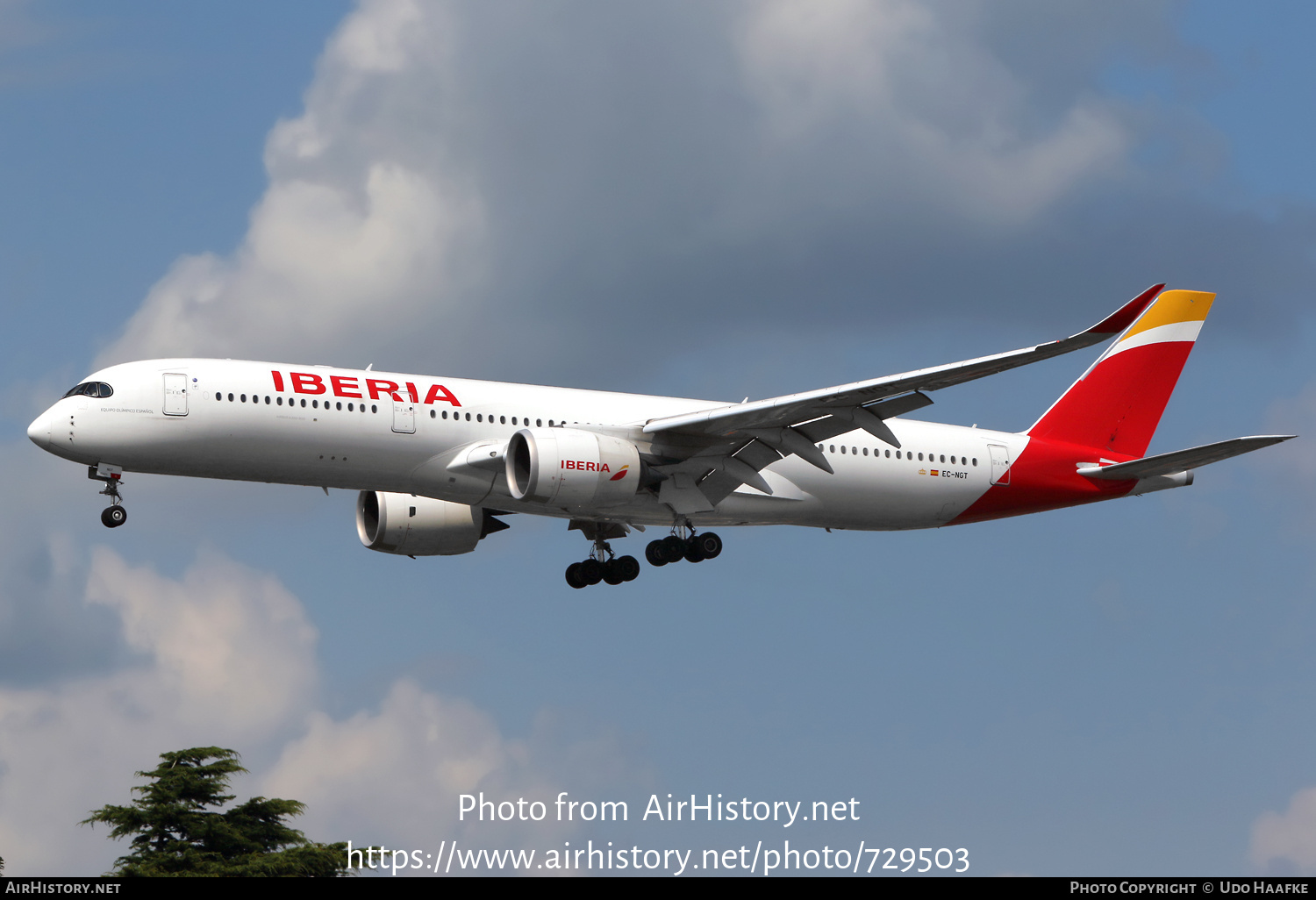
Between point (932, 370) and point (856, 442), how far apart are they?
9.33m

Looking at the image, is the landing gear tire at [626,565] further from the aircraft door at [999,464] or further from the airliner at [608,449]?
the aircraft door at [999,464]

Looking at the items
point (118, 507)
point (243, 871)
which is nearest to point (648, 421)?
point (118, 507)

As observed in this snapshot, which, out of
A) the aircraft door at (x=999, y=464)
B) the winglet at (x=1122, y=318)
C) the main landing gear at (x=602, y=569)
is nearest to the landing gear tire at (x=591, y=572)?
the main landing gear at (x=602, y=569)

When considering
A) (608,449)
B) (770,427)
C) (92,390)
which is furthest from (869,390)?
(92,390)

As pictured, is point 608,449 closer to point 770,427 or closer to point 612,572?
point 770,427

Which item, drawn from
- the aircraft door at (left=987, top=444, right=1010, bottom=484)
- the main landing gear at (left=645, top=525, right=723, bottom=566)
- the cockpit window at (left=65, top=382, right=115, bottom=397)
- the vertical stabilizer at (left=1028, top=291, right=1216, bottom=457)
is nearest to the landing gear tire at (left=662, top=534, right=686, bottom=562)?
the main landing gear at (left=645, top=525, right=723, bottom=566)

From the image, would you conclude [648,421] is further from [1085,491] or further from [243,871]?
[243,871]

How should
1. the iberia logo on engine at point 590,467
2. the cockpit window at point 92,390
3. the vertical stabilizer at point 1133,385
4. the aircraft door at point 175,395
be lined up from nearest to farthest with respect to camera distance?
the aircraft door at point 175,395 → the cockpit window at point 92,390 → the iberia logo on engine at point 590,467 → the vertical stabilizer at point 1133,385

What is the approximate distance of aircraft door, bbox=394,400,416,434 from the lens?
4153cm

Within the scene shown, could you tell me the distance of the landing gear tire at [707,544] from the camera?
4581cm

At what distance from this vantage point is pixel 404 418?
41625 millimetres

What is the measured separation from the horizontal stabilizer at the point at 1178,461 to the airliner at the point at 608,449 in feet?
0.22
